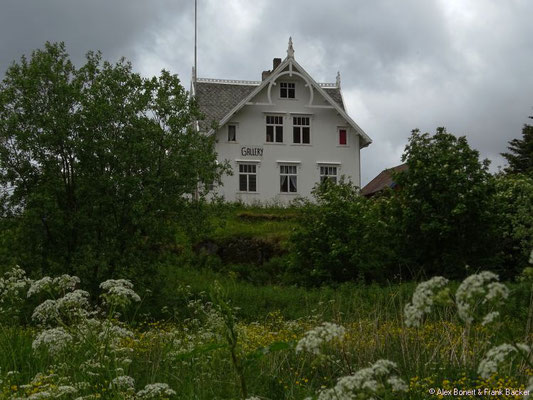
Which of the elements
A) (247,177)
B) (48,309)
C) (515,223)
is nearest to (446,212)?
(515,223)

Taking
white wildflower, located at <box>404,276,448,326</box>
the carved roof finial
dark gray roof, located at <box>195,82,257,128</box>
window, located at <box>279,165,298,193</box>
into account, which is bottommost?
white wildflower, located at <box>404,276,448,326</box>

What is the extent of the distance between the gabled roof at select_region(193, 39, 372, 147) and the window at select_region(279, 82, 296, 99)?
3.57 feet

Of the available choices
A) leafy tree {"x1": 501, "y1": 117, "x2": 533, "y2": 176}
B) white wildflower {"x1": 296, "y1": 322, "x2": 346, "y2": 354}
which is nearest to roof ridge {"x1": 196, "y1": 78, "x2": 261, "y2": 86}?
leafy tree {"x1": 501, "y1": 117, "x2": 533, "y2": 176}

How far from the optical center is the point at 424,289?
3.05m

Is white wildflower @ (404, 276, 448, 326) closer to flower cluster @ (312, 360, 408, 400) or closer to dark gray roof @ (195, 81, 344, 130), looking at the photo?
flower cluster @ (312, 360, 408, 400)

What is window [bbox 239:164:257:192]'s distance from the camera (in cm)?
4028

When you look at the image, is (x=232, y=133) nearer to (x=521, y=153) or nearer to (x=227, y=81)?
(x=227, y=81)

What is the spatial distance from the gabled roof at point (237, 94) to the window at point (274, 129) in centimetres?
191

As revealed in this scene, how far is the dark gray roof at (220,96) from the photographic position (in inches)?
1627

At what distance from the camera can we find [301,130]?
4153 cm

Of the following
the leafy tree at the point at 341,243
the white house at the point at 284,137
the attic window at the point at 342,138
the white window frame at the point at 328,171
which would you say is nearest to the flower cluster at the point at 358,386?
the leafy tree at the point at 341,243

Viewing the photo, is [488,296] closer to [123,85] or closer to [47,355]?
[47,355]

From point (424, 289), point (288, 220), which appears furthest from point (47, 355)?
point (288, 220)

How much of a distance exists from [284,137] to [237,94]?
173 inches
